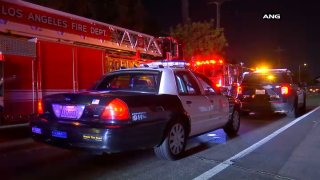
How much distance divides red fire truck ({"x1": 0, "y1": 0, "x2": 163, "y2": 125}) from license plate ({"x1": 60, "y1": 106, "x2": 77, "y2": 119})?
141 inches

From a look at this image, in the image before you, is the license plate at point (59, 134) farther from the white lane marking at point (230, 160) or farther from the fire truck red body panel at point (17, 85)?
the fire truck red body panel at point (17, 85)

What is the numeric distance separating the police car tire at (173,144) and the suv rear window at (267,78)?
7437 mm

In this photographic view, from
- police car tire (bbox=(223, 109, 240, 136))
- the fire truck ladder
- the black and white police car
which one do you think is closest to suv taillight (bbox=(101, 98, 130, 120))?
the black and white police car

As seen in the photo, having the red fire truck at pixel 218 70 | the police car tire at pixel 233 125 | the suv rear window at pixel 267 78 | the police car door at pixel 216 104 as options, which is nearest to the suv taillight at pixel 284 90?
the suv rear window at pixel 267 78

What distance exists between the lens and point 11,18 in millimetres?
9562

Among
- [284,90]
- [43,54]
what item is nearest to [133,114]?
[43,54]

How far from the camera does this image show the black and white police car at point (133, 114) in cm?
589

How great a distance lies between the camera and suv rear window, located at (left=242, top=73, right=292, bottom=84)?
13983mm

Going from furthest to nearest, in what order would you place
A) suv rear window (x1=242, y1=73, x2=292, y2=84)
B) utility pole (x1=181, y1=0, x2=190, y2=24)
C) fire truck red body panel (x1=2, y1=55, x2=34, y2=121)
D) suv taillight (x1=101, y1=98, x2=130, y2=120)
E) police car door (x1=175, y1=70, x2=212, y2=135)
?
utility pole (x1=181, y1=0, x2=190, y2=24) → suv rear window (x1=242, y1=73, x2=292, y2=84) → fire truck red body panel (x1=2, y1=55, x2=34, y2=121) → police car door (x1=175, y1=70, x2=212, y2=135) → suv taillight (x1=101, y1=98, x2=130, y2=120)

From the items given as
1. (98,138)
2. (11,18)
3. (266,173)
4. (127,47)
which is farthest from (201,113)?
(127,47)

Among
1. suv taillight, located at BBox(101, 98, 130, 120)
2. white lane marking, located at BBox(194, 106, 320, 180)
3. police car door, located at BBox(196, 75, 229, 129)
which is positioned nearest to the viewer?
suv taillight, located at BBox(101, 98, 130, 120)

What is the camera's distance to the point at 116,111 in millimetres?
5887

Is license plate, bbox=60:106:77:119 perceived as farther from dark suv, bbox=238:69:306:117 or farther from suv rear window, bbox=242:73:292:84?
suv rear window, bbox=242:73:292:84

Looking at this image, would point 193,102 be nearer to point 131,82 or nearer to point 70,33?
point 131,82
